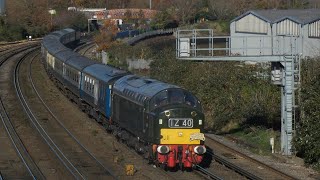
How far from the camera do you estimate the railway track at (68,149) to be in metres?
→ 19.4

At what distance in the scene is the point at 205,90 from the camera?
31875 millimetres

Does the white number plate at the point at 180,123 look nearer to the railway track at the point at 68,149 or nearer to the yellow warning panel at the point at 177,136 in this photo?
the yellow warning panel at the point at 177,136

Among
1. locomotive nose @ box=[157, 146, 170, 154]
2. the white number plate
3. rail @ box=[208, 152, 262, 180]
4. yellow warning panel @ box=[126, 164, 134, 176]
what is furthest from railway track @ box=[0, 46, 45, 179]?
rail @ box=[208, 152, 262, 180]

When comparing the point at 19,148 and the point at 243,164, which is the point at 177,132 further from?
the point at 19,148

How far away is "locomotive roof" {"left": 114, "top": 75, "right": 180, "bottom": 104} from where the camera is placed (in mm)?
19688

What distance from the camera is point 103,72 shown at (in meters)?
27.0

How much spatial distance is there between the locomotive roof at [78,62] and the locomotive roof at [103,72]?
4.06ft

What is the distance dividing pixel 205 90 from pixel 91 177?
46.0ft

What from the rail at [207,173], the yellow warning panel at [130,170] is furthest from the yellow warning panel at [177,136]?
the yellow warning panel at [130,170]

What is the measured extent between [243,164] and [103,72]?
838cm

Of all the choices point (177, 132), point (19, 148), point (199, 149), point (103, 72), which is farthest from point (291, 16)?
point (177, 132)

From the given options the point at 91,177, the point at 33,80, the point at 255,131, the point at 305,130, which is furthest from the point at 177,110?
the point at 33,80

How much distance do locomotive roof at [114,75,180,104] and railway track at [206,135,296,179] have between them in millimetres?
3095

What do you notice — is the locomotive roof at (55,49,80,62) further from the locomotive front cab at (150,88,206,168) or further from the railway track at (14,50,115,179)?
the locomotive front cab at (150,88,206,168)
